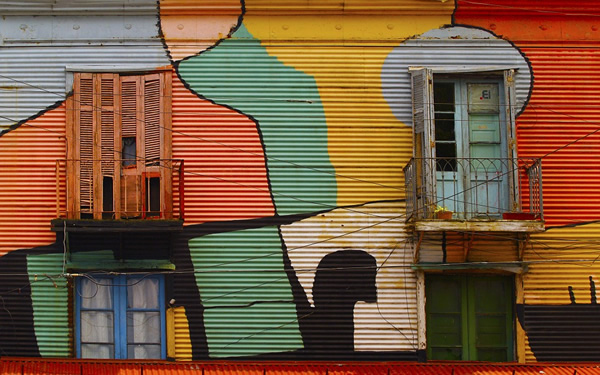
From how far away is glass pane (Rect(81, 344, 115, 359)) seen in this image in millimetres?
11586

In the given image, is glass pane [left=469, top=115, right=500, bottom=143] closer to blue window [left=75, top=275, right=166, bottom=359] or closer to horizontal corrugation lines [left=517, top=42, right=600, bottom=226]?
horizontal corrugation lines [left=517, top=42, right=600, bottom=226]

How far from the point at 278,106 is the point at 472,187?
3350 mm

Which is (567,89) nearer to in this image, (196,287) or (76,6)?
(196,287)

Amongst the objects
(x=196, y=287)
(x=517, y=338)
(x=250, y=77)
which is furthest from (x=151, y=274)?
(x=517, y=338)

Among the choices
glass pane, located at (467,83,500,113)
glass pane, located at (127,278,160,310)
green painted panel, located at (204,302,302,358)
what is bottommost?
green painted panel, located at (204,302,302,358)

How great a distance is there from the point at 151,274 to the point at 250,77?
3.54 metres

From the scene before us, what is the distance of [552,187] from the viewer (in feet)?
38.7

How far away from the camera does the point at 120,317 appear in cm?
1160

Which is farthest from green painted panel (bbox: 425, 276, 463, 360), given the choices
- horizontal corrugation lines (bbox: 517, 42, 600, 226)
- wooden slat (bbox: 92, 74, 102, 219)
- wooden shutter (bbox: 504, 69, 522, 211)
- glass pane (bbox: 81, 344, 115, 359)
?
wooden slat (bbox: 92, 74, 102, 219)

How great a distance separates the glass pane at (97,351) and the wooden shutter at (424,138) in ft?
17.4

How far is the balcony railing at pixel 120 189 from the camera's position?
11453 mm

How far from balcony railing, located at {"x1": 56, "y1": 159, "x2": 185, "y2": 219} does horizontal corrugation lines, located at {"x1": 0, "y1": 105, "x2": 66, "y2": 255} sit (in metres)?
0.24

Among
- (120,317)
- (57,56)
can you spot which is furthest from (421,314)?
(57,56)

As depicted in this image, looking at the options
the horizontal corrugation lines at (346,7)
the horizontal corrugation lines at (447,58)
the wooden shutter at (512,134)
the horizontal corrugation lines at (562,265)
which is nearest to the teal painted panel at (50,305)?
the horizontal corrugation lines at (346,7)
